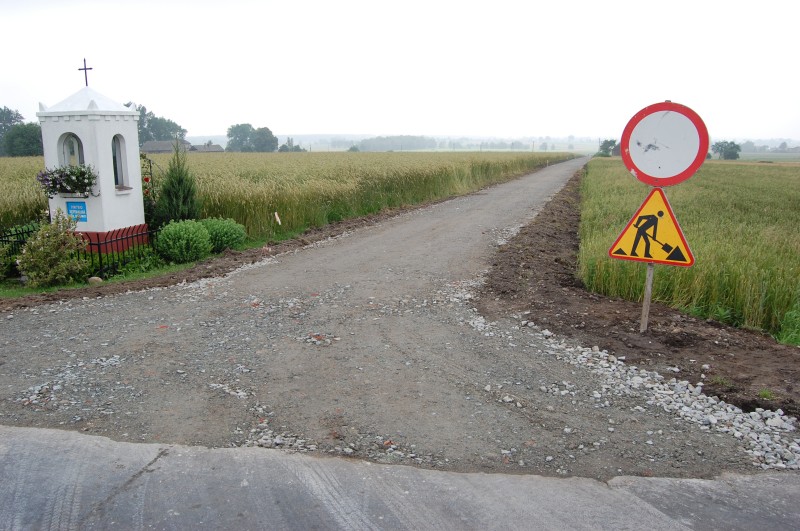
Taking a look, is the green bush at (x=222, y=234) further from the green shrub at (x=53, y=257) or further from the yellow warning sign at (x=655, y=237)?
the yellow warning sign at (x=655, y=237)

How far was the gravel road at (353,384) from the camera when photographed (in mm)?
4203

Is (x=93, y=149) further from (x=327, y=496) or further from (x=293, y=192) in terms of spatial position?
(x=327, y=496)

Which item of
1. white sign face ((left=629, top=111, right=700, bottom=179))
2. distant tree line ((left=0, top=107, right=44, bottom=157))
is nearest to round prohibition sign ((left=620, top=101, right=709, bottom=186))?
white sign face ((left=629, top=111, right=700, bottom=179))

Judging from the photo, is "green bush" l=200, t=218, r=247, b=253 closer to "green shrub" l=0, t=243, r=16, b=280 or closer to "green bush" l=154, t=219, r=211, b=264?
"green bush" l=154, t=219, r=211, b=264

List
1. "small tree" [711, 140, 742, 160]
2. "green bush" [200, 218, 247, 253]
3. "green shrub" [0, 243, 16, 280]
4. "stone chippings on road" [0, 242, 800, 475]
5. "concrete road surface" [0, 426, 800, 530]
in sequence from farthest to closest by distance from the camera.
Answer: "small tree" [711, 140, 742, 160], "green bush" [200, 218, 247, 253], "green shrub" [0, 243, 16, 280], "stone chippings on road" [0, 242, 800, 475], "concrete road surface" [0, 426, 800, 530]

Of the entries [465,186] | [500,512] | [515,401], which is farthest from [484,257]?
[465,186]

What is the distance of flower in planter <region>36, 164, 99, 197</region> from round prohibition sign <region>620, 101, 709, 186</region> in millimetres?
8761

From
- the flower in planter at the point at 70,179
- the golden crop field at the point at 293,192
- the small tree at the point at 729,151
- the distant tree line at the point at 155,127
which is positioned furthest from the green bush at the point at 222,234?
the small tree at the point at 729,151

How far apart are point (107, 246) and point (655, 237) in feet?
29.1

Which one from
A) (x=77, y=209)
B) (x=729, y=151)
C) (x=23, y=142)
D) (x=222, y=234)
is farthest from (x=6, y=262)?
(x=729, y=151)

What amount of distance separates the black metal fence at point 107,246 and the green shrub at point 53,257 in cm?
26

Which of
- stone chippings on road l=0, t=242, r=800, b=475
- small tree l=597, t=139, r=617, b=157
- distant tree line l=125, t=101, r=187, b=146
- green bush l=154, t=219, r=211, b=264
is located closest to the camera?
stone chippings on road l=0, t=242, r=800, b=475

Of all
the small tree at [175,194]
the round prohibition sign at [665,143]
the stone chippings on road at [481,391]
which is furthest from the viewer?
the small tree at [175,194]

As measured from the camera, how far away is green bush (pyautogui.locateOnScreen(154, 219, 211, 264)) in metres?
10.8
